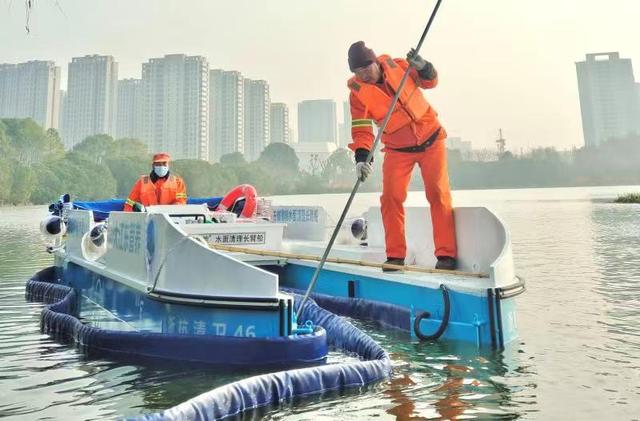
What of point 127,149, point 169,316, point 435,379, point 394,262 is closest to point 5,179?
point 127,149

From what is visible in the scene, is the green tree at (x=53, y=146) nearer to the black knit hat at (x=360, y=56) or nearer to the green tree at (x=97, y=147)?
the green tree at (x=97, y=147)

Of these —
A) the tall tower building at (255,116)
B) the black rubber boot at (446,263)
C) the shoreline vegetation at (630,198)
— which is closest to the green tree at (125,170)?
the tall tower building at (255,116)

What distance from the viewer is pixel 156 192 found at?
786 cm

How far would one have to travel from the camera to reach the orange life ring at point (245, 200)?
888 centimetres

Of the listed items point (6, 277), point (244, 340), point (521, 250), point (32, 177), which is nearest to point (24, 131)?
point (32, 177)

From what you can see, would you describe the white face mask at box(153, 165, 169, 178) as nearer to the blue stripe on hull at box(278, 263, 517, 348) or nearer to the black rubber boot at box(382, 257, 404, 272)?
the blue stripe on hull at box(278, 263, 517, 348)

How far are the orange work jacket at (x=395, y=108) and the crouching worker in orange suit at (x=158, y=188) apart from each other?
380 cm

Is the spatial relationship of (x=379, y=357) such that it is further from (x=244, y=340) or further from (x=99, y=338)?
(x=99, y=338)

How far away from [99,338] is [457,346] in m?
3.27

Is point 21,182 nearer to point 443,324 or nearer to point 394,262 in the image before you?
point 394,262

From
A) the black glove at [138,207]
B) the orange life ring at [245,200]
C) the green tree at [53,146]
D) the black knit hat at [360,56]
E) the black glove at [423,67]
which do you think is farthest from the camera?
the green tree at [53,146]

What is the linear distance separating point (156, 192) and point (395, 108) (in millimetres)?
4385

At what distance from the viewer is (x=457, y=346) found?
4520 mm

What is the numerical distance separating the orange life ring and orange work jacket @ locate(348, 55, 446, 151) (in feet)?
13.0
